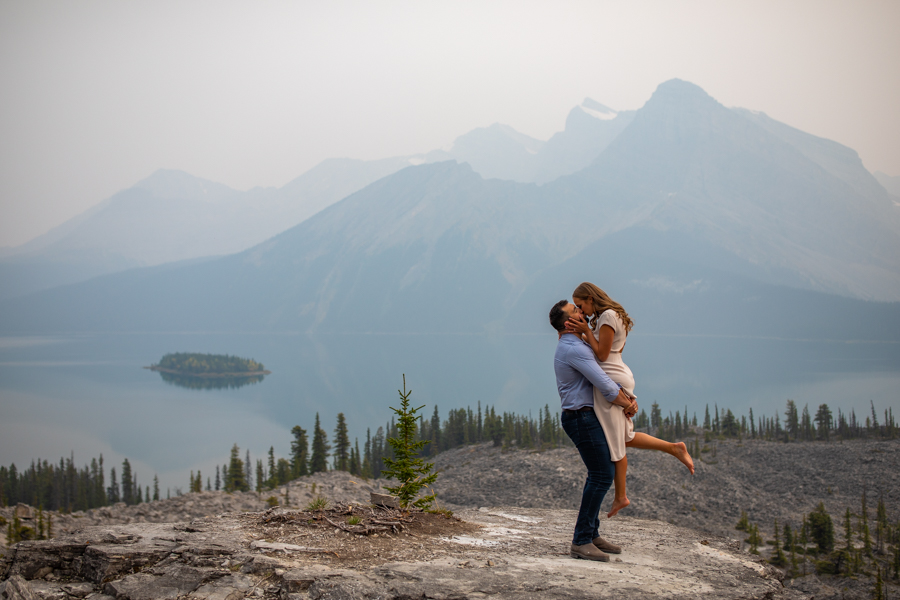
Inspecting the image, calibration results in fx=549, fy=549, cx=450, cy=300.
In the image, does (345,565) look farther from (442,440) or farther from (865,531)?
(442,440)

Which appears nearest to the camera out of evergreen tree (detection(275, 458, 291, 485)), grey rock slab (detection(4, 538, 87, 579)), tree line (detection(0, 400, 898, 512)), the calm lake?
grey rock slab (detection(4, 538, 87, 579))

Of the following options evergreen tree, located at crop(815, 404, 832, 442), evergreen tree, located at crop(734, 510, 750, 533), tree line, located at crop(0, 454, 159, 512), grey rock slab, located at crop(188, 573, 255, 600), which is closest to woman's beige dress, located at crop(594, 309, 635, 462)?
grey rock slab, located at crop(188, 573, 255, 600)

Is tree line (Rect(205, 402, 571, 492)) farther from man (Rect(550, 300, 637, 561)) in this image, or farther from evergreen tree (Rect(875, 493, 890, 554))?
man (Rect(550, 300, 637, 561))

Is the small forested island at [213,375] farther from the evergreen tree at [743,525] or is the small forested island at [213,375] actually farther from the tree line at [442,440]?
the evergreen tree at [743,525]

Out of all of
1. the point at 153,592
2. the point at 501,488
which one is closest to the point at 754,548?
the point at 501,488

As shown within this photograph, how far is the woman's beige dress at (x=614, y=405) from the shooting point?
19.5ft

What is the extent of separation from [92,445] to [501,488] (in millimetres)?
101816

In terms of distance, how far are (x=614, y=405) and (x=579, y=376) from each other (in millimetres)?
481

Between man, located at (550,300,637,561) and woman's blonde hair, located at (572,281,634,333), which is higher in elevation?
woman's blonde hair, located at (572,281,634,333)

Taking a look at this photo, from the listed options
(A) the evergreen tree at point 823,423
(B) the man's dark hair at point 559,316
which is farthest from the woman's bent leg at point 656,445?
(A) the evergreen tree at point 823,423

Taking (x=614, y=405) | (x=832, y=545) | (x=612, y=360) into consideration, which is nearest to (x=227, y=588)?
(x=614, y=405)

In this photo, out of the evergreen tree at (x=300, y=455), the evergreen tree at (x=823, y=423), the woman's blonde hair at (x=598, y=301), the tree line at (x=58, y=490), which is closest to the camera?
the woman's blonde hair at (x=598, y=301)

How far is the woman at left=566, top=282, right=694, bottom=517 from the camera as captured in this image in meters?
5.95

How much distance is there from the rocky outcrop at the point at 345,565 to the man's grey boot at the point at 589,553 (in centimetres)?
10
